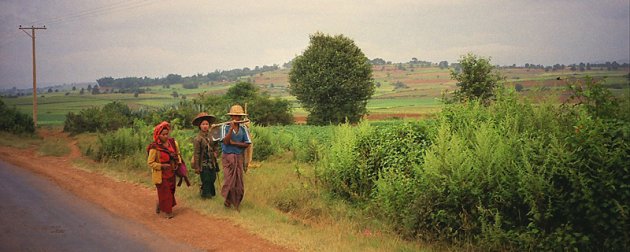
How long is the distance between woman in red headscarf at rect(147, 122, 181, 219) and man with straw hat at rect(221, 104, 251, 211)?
1.14 metres

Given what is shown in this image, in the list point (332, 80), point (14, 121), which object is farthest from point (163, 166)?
point (332, 80)

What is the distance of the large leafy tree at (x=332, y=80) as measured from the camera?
45469 millimetres

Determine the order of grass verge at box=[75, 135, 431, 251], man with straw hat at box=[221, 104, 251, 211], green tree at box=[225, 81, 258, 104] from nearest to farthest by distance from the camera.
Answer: grass verge at box=[75, 135, 431, 251], man with straw hat at box=[221, 104, 251, 211], green tree at box=[225, 81, 258, 104]

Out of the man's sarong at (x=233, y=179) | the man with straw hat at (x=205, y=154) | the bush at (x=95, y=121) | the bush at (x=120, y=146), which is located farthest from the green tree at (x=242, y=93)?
the man's sarong at (x=233, y=179)

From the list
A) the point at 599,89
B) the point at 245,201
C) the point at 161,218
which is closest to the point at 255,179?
the point at 245,201

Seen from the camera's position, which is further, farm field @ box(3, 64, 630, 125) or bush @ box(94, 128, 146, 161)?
Answer: farm field @ box(3, 64, 630, 125)

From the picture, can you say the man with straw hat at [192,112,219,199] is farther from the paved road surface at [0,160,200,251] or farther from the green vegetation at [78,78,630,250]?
the paved road surface at [0,160,200,251]

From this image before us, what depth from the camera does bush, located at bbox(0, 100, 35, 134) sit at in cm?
3142

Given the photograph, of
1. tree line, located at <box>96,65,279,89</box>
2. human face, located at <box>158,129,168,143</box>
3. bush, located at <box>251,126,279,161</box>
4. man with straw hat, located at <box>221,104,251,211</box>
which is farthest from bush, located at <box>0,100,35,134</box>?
tree line, located at <box>96,65,279,89</box>

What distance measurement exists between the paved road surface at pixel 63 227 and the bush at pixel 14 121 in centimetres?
2325

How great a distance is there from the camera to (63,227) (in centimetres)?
869

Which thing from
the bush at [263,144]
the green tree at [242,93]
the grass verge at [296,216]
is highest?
the green tree at [242,93]

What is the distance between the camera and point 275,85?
118 m

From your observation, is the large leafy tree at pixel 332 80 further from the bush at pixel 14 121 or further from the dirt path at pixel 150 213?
the dirt path at pixel 150 213
